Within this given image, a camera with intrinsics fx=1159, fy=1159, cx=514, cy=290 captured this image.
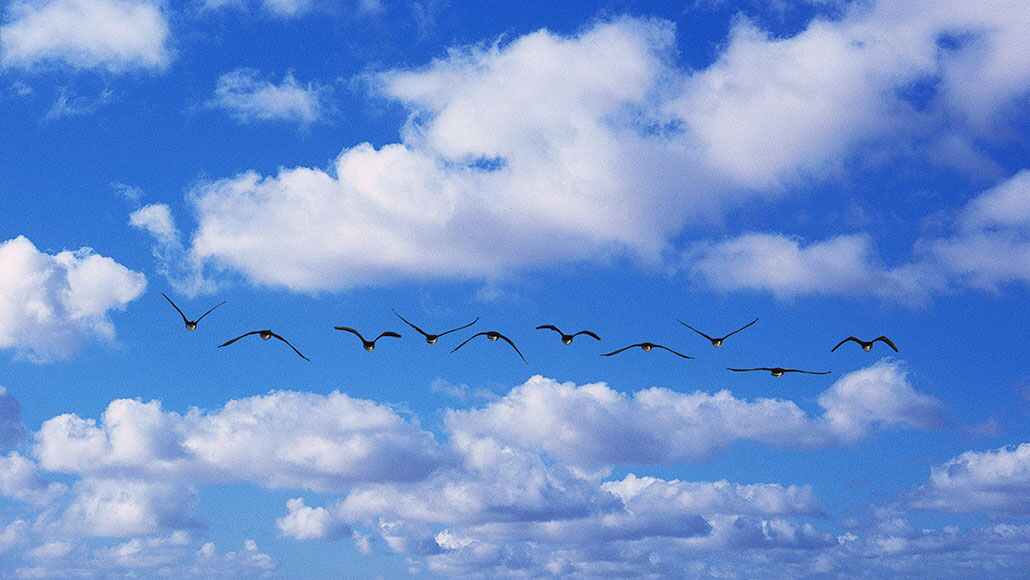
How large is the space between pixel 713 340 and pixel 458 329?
28180 millimetres

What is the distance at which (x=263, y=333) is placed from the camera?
97188mm

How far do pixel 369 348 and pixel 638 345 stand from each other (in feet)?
82.0

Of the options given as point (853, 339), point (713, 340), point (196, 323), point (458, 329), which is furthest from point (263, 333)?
point (853, 339)

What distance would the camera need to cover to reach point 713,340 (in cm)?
11038

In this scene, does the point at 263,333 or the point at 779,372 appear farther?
the point at 779,372

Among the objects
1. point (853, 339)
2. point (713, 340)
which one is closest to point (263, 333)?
point (713, 340)

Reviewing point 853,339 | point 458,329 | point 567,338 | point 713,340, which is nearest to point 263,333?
point 458,329

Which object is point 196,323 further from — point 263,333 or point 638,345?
point 638,345

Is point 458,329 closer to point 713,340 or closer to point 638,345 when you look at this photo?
point 638,345

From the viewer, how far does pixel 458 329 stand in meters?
94.9

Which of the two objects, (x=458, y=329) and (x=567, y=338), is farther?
(x=567, y=338)

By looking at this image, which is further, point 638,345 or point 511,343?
point 638,345

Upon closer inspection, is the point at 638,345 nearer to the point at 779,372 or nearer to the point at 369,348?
the point at 779,372

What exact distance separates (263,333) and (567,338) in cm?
2749
